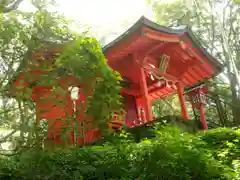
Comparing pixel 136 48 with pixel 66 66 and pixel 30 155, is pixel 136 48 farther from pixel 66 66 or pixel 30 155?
pixel 30 155

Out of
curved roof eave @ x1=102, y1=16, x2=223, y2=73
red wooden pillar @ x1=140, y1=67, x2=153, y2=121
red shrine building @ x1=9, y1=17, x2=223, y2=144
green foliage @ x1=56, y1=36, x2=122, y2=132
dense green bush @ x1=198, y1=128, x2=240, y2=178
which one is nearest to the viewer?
green foliage @ x1=56, y1=36, x2=122, y2=132

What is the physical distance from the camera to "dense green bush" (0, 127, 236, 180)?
3828 millimetres

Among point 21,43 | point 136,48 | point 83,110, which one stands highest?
point 136,48

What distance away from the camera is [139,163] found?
398cm

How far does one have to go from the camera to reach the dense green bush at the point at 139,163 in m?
3.83

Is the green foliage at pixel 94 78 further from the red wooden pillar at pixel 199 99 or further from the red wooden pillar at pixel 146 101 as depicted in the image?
the red wooden pillar at pixel 199 99

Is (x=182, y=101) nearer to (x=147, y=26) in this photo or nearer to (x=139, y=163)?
(x=147, y=26)

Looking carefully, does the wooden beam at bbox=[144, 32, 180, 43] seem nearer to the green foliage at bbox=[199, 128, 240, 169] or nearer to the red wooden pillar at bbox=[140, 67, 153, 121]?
the red wooden pillar at bbox=[140, 67, 153, 121]

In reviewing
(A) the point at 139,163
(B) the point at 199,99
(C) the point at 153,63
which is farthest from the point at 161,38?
(A) the point at 139,163

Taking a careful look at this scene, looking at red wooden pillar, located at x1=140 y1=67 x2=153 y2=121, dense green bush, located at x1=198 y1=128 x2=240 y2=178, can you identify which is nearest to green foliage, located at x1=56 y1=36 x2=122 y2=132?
dense green bush, located at x1=198 y1=128 x2=240 y2=178

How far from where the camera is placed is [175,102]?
23.9 metres

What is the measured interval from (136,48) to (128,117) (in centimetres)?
414

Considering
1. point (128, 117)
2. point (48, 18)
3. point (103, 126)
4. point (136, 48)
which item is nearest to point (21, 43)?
point (48, 18)

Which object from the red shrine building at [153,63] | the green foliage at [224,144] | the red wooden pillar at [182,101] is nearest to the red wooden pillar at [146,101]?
the red shrine building at [153,63]
